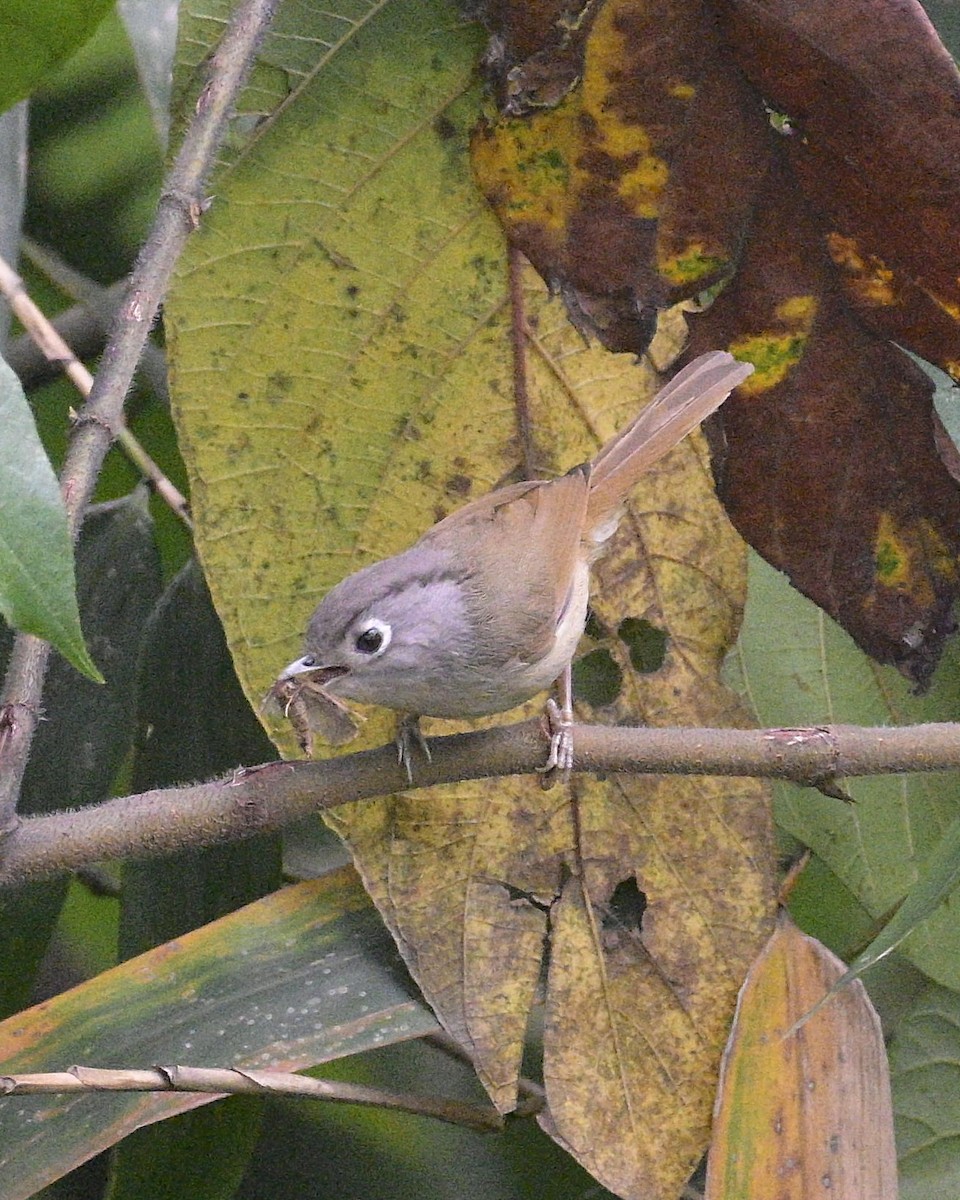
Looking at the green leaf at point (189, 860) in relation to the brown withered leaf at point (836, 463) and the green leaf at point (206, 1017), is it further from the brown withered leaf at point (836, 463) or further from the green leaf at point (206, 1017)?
the brown withered leaf at point (836, 463)

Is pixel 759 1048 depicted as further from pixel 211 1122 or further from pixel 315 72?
pixel 315 72

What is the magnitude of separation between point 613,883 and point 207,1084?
697 millimetres

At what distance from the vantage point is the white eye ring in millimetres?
1896

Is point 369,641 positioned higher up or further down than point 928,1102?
higher up

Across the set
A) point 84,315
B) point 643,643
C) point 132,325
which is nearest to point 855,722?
point 643,643

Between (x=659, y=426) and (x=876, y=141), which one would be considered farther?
(x=659, y=426)

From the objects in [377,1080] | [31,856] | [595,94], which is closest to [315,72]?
[595,94]

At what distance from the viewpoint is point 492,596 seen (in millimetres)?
2250

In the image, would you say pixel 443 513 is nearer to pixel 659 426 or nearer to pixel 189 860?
pixel 659 426

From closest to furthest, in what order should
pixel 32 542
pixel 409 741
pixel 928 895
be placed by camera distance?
pixel 32 542 < pixel 928 895 < pixel 409 741

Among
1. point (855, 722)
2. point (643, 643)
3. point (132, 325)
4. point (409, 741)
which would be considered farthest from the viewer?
point (855, 722)

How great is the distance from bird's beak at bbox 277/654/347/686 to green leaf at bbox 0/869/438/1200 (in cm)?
40

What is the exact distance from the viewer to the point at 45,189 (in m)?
3.32

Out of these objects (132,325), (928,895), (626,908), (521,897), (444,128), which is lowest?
(626,908)
